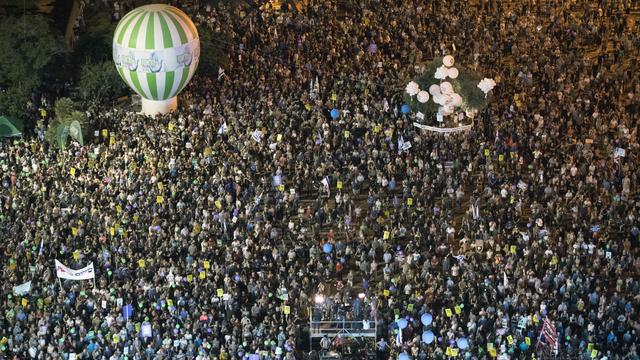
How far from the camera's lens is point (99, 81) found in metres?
74.9

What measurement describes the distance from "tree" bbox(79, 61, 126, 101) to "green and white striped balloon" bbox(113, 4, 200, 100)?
1.21m

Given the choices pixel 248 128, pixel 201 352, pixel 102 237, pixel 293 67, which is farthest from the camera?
pixel 293 67

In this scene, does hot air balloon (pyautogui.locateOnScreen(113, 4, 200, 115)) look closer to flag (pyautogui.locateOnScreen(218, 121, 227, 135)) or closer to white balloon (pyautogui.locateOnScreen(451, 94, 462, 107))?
flag (pyautogui.locateOnScreen(218, 121, 227, 135))

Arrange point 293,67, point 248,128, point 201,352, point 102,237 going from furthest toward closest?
1. point 293,67
2. point 248,128
3. point 102,237
4. point 201,352

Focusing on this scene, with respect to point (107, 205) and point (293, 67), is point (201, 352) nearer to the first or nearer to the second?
point (107, 205)

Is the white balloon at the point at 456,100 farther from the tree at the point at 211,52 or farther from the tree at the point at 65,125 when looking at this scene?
the tree at the point at 65,125

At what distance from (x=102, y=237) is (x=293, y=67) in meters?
14.8

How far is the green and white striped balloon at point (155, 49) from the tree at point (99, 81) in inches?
47.5

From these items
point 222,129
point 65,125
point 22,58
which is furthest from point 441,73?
point 22,58

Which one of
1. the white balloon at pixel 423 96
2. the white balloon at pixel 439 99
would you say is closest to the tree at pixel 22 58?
the white balloon at pixel 423 96

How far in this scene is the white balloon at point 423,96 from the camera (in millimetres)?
A: 71312

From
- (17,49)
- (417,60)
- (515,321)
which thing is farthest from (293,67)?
(515,321)

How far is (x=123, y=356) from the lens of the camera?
5938cm

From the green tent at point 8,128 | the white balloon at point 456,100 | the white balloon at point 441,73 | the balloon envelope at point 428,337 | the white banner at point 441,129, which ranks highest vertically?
the white balloon at point 441,73
